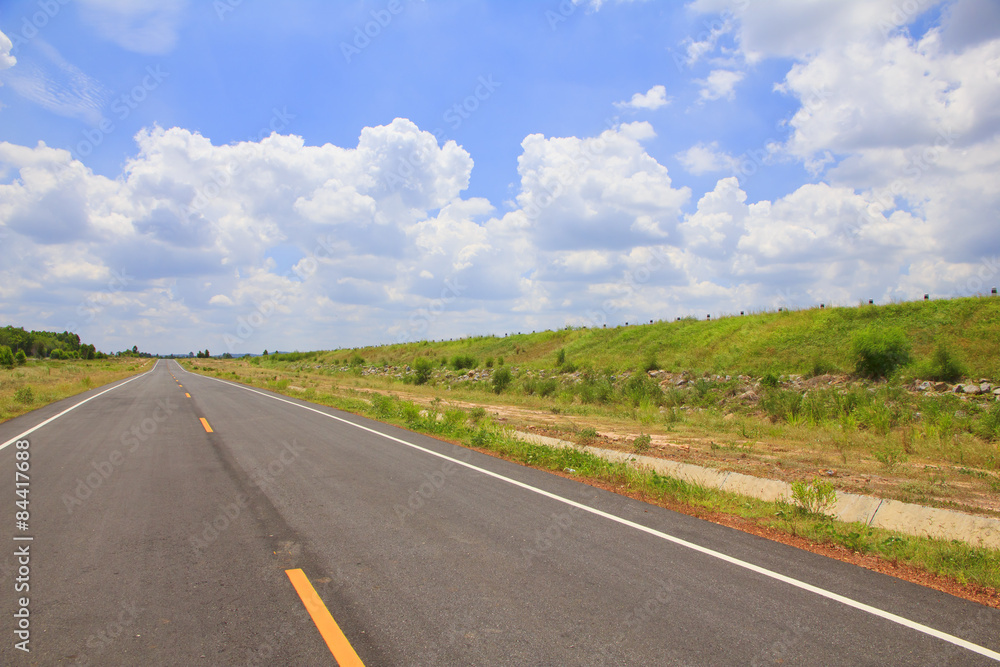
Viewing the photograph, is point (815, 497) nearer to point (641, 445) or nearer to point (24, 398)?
point (641, 445)

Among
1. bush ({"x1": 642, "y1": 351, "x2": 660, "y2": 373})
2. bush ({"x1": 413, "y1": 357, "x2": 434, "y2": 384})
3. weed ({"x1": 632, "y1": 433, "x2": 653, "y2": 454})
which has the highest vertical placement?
bush ({"x1": 642, "y1": 351, "x2": 660, "y2": 373})

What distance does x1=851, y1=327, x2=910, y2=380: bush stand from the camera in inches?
810

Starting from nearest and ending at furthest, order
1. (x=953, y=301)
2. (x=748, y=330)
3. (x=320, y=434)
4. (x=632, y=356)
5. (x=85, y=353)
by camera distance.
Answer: (x=320, y=434)
(x=953, y=301)
(x=748, y=330)
(x=632, y=356)
(x=85, y=353)

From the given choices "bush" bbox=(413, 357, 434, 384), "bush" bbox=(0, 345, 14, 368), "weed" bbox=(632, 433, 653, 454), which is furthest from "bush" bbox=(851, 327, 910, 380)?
A: "bush" bbox=(0, 345, 14, 368)

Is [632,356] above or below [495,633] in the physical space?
above

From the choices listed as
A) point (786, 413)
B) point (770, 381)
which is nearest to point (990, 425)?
point (786, 413)

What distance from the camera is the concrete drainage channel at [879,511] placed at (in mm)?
6539

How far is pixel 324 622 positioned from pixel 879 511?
7.50 metres

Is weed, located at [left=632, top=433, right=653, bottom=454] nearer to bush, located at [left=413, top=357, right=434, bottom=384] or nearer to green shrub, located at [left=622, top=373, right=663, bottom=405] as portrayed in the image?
green shrub, located at [left=622, top=373, right=663, bottom=405]

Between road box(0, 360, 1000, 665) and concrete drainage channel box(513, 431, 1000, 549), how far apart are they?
2.20 metres

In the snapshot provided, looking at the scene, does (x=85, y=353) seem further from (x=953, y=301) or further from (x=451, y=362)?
(x=953, y=301)

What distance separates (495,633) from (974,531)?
257 inches

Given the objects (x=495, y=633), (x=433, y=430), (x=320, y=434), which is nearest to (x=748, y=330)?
(x=433, y=430)

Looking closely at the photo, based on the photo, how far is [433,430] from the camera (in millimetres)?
15680
